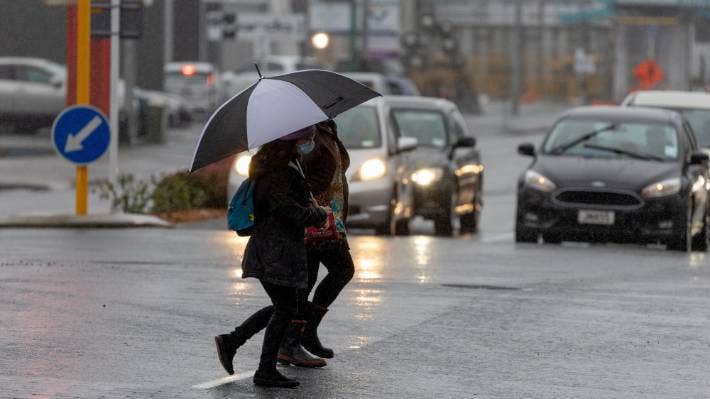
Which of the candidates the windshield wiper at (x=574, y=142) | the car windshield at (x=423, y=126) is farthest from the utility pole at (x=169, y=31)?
the windshield wiper at (x=574, y=142)

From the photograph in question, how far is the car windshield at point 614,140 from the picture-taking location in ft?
68.1

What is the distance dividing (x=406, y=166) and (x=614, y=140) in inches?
124

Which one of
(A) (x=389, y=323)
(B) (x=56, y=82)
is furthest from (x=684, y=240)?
(B) (x=56, y=82)

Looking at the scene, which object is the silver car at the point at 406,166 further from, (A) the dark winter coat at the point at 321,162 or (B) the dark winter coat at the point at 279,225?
(B) the dark winter coat at the point at 279,225

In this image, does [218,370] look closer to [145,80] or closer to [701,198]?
[701,198]

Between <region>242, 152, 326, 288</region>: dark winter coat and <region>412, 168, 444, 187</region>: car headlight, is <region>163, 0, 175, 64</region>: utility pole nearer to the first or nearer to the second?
<region>412, 168, 444, 187</region>: car headlight

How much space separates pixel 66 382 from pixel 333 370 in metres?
1.48

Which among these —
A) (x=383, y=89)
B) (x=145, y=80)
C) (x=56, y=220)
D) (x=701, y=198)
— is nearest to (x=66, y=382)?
(x=56, y=220)

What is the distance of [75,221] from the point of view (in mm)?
20969

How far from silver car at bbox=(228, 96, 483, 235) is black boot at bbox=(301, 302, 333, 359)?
1073 cm

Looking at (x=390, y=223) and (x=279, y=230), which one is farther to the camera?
(x=390, y=223)

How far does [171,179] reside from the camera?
24.5 metres

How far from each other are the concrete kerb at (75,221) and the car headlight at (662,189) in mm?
5603

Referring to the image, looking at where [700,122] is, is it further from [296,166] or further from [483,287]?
[296,166]
